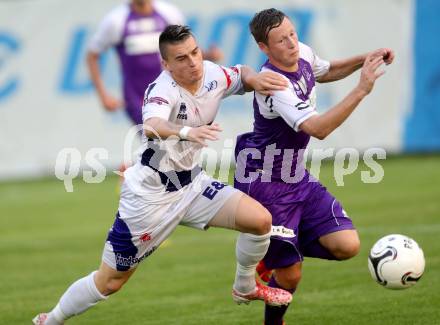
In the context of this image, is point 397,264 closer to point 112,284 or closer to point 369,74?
point 369,74

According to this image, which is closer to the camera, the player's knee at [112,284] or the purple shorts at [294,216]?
the player's knee at [112,284]

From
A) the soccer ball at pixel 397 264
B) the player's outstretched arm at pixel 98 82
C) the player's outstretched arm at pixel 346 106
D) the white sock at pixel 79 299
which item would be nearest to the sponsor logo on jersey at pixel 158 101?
the player's outstretched arm at pixel 346 106

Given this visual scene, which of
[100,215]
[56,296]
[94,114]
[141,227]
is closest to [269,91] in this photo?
[141,227]

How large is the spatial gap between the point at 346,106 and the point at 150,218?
1615 mm

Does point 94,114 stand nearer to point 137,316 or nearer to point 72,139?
point 72,139

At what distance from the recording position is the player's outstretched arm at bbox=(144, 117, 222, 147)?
20.0ft

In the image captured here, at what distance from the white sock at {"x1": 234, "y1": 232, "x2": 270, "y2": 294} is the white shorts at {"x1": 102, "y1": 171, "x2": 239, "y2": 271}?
31 centimetres

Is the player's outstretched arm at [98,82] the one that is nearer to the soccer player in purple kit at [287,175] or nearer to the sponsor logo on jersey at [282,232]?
the soccer player in purple kit at [287,175]

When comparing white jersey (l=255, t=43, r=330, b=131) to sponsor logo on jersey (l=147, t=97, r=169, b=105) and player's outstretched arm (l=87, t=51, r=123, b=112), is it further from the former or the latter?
player's outstretched arm (l=87, t=51, r=123, b=112)

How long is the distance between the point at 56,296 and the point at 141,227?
232 centimetres

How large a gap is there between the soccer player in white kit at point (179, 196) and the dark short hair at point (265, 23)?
28 cm

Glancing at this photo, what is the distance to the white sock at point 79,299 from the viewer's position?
6.95 meters

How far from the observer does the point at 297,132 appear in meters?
7.04

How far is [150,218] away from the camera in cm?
692
